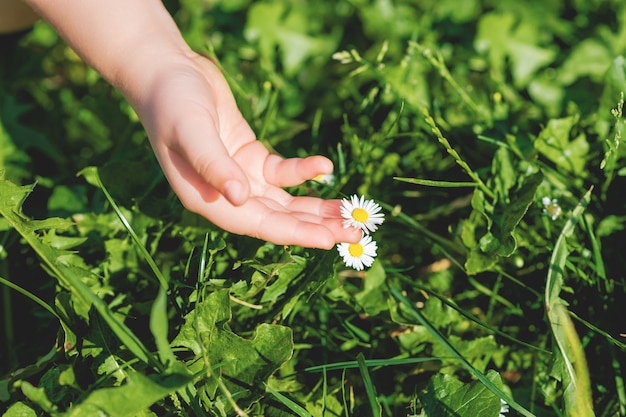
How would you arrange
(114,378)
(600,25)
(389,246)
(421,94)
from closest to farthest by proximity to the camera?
(114,378), (389,246), (421,94), (600,25)

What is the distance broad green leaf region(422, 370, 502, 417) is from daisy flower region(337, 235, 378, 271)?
0.79 feet

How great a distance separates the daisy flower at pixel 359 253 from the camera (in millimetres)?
1141

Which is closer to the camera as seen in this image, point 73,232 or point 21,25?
point 73,232

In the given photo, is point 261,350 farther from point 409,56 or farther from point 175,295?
point 409,56

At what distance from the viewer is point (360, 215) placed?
117 cm

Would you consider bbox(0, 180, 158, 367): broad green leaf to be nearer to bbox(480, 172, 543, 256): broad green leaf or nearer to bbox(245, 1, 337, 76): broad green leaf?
bbox(480, 172, 543, 256): broad green leaf

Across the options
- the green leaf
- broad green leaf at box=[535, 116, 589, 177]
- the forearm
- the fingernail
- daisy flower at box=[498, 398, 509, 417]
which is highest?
the forearm

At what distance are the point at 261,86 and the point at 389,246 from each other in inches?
24.1

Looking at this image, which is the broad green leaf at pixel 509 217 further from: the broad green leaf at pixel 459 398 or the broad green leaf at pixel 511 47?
the broad green leaf at pixel 511 47

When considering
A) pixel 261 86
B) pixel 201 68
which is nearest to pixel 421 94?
pixel 261 86

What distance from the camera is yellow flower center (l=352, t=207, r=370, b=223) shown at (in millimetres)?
1164

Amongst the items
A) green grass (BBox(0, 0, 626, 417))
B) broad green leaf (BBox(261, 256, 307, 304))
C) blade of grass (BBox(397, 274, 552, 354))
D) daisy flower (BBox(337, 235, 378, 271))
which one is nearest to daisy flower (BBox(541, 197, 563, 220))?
green grass (BBox(0, 0, 626, 417))

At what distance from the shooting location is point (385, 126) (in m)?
1.57

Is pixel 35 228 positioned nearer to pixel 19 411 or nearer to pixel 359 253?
pixel 19 411
